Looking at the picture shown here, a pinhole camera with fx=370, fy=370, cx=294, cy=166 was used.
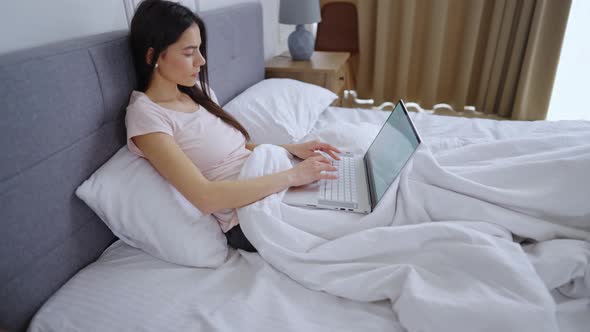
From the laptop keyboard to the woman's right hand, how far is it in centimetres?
5

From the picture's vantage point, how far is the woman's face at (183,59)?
1021mm

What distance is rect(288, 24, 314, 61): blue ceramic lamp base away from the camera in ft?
7.97

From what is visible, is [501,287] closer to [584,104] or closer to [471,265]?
[471,265]

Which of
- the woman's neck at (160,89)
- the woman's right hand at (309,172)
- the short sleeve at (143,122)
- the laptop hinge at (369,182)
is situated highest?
the woman's neck at (160,89)

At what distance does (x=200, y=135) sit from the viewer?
1098 mm

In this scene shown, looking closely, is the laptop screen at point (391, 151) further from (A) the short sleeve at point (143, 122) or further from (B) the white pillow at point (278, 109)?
(A) the short sleeve at point (143, 122)

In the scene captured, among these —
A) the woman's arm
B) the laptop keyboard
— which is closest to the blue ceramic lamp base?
the laptop keyboard

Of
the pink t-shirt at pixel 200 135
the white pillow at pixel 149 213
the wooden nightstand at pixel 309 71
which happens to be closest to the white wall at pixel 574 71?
the wooden nightstand at pixel 309 71

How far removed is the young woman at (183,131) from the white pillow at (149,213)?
0.18ft

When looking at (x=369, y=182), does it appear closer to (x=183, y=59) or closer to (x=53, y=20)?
(x=183, y=59)

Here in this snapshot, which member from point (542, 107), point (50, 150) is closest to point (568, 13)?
point (542, 107)

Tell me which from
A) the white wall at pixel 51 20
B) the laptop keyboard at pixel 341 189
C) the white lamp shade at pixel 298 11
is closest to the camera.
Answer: the white wall at pixel 51 20

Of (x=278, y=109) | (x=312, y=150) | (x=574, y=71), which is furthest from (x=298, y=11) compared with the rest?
(x=574, y=71)

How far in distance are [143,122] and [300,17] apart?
163cm
